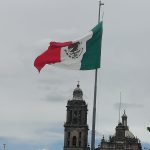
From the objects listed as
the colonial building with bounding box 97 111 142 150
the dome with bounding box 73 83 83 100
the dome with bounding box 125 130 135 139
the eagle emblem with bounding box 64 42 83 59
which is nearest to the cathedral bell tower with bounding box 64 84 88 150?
the dome with bounding box 73 83 83 100

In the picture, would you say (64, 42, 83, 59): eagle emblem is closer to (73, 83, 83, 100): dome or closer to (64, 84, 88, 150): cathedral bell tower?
(64, 84, 88, 150): cathedral bell tower

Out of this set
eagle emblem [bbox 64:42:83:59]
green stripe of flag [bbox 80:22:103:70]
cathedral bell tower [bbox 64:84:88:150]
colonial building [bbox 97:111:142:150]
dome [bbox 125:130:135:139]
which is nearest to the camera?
green stripe of flag [bbox 80:22:103:70]

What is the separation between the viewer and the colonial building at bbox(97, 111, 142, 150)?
291 feet

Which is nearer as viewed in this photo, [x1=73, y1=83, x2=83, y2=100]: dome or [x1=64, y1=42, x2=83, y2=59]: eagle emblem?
[x1=64, y1=42, x2=83, y2=59]: eagle emblem

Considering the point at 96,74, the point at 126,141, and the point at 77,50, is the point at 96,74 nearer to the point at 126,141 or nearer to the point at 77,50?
the point at 77,50

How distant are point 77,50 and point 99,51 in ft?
2.89

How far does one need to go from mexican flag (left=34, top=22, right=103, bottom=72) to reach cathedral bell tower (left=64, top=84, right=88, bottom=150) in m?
65.2

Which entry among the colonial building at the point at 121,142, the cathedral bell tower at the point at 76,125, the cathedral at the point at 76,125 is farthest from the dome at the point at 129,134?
the cathedral bell tower at the point at 76,125

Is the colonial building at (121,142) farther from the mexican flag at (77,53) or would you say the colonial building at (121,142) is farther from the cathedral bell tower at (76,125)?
the mexican flag at (77,53)

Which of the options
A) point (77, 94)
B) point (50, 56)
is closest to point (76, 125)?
point (77, 94)

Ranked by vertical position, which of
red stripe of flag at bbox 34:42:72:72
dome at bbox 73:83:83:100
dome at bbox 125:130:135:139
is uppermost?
dome at bbox 73:83:83:100

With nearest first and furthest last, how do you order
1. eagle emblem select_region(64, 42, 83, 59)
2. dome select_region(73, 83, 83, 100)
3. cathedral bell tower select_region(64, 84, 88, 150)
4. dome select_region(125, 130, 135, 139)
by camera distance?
eagle emblem select_region(64, 42, 83, 59) < cathedral bell tower select_region(64, 84, 88, 150) < dome select_region(73, 83, 83, 100) < dome select_region(125, 130, 135, 139)

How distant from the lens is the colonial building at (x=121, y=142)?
88750 mm

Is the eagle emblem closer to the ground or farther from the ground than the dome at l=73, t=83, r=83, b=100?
closer to the ground
